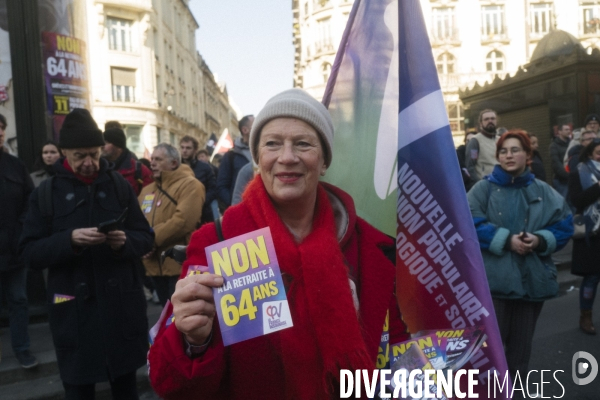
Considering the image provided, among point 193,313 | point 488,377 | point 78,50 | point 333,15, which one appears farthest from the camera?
point 333,15

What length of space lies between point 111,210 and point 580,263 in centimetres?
456

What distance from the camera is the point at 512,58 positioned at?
38.6 metres

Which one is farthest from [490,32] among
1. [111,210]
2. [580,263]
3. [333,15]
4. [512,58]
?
[111,210]

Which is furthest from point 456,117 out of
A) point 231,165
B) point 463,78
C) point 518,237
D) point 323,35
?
point 518,237

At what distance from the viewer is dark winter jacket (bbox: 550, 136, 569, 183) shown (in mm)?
8164

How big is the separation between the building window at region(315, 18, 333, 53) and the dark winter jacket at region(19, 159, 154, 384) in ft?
144

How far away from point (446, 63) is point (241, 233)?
133 ft

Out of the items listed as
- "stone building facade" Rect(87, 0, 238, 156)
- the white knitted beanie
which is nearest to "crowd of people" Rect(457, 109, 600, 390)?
the white knitted beanie

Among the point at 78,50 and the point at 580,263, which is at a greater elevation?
the point at 78,50

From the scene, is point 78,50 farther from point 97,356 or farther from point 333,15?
point 333,15

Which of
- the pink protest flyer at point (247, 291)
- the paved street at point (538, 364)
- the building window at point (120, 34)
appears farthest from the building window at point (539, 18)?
the pink protest flyer at point (247, 291)

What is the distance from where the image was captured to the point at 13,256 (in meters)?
4.44

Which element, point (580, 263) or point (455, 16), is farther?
point (455, 16)

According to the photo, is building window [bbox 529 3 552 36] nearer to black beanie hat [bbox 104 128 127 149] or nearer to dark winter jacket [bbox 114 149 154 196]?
dark winter jacket [bbox 114 149 154 196]
